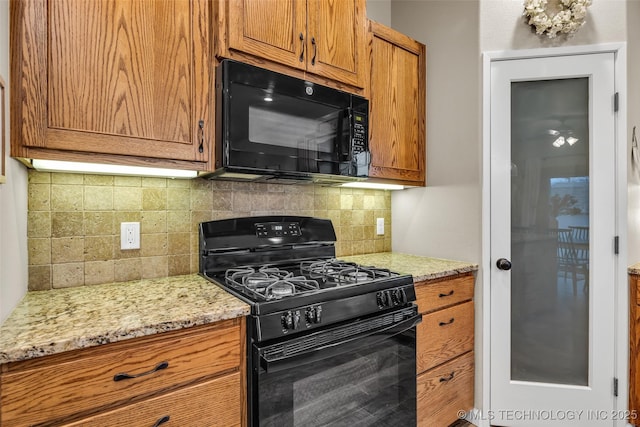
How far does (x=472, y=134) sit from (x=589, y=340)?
1.31m

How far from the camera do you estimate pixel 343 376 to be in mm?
1353

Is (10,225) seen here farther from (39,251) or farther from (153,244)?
(153,244)

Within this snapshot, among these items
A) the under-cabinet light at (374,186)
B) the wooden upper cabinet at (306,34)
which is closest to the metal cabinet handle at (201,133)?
the wooden upper cabinet at (306,34)

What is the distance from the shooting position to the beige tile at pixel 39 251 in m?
1.34

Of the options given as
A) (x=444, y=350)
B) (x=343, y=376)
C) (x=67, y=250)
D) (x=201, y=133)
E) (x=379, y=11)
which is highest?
(x=379, y=11)

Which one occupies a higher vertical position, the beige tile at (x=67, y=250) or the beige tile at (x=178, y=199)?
the beige tile at (x=178, y=199)

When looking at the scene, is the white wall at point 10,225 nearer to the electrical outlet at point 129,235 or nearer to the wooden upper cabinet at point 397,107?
the electrical outlet at point 129,235

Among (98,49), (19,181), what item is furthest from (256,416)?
(98,49)

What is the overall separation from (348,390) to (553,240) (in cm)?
145

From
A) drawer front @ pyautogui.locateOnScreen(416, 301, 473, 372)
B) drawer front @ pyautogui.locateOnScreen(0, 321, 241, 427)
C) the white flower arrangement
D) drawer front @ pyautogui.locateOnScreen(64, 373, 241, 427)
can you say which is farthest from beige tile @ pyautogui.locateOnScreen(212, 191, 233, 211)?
the white flower arrangement

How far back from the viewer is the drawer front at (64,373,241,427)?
948 millimetres

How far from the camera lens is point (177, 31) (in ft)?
4.42

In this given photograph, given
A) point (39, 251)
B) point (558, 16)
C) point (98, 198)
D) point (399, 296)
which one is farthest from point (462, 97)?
point (39, 251)

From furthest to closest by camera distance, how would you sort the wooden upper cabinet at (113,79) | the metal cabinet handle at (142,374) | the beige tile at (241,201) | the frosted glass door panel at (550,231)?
the frosted glass door panel at (550,231)
the beige tile at (241,201)
the wooden upper cabinet at (113,79)
the metal cabinet handle at (142,374)
